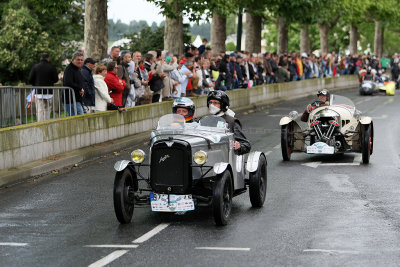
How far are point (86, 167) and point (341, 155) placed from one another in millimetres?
5346

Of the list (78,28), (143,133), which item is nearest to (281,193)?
(143,133)

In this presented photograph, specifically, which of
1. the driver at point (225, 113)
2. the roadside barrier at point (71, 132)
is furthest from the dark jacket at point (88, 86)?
the driver at point (225, 113)

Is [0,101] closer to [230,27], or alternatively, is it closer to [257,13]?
[257,13]

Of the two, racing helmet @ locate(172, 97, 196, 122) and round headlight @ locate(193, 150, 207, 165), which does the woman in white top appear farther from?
round headlight @ locate(193, 150, 207, 165)

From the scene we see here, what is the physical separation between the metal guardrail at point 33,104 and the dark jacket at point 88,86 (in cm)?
40

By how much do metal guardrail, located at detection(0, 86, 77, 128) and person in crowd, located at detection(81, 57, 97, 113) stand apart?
41 cm

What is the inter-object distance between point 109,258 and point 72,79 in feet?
31.9

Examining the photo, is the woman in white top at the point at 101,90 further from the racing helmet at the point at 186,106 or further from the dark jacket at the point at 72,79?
the racing helmet at the point at 186,106

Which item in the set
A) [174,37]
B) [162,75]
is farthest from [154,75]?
[174,37]

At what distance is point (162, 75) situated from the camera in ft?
76.4

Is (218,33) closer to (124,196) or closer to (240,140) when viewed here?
(240,140)

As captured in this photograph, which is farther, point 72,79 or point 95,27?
point 95,27

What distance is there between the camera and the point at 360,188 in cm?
1362

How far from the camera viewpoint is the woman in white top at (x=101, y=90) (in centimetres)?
1873
